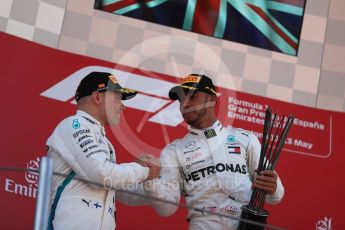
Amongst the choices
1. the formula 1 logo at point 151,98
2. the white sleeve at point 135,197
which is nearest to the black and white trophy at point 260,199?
the white sleeve at point 135,197

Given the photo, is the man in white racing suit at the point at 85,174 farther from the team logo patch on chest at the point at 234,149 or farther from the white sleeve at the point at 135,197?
the team logo patch on chest at the point at 234,149

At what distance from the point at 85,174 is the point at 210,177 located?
0.48 m

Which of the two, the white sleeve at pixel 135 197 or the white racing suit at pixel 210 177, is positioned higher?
the white racing suit at pixel 210 177

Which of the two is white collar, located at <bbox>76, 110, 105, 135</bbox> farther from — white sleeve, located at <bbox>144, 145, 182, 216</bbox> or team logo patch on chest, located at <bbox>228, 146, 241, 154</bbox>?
team logo patch on chest, located at <bbox>228, 146, 241, 154</bbox>

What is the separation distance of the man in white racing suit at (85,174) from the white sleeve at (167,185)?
8 cm

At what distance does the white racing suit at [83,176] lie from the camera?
1.79 meters

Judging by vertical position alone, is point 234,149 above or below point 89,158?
above

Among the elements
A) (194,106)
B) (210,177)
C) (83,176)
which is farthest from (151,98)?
(83,176)

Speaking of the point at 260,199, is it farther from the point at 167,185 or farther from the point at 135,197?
the point at 135,197

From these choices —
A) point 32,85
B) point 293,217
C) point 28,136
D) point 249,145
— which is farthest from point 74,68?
point 293,217

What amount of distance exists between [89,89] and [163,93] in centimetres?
116

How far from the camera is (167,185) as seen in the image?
2.03m

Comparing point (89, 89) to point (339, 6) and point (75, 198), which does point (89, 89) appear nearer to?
point (75, 198)

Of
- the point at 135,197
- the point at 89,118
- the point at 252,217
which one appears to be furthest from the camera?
the point at 135,197
